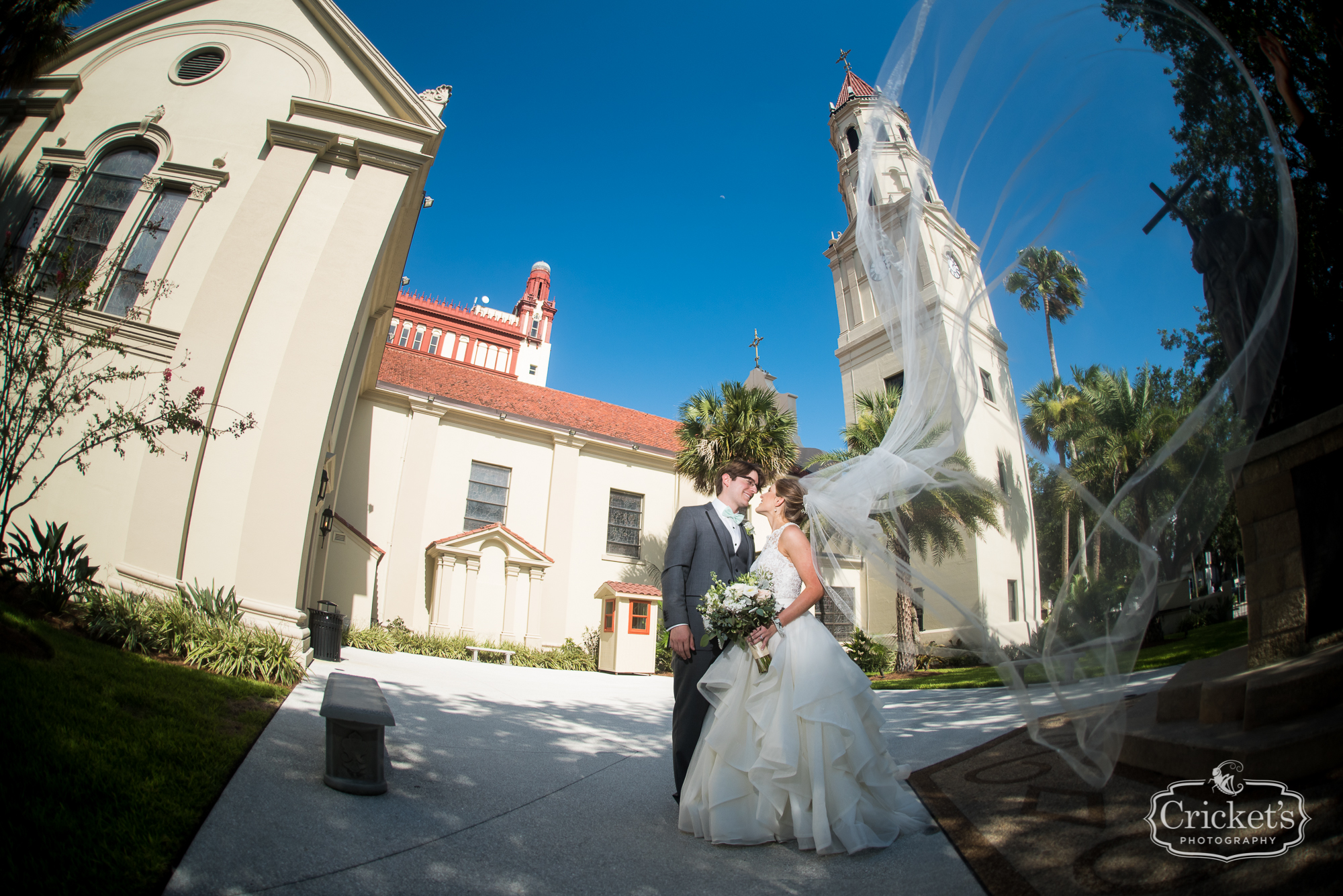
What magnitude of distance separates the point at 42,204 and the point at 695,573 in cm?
1324

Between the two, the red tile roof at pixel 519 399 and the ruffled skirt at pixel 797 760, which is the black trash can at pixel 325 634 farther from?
the red tile roof at pixel 519 399

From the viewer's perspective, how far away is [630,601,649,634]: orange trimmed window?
59.1 feet

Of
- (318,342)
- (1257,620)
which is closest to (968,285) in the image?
(1257,620)

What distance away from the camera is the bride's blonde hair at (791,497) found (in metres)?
4.05

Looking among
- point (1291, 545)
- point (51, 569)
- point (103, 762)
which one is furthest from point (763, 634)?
point (51, 569)

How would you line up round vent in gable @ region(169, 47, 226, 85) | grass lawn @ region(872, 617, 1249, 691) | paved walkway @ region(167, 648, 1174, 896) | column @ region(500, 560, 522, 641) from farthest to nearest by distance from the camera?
1. column @ region(500, 560, 522, 641)
2. round vent in gable @ region(169, 47, 226, 85)
3. paved walkway @ region(167, 648, 1174, 896)
4. grass lawn @ region(872, 617, 1249, 691)

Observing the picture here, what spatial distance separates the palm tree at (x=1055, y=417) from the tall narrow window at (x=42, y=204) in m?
14.0

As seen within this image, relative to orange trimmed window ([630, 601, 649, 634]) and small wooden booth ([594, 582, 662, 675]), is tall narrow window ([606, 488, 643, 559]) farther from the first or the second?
orange trimmed window ([630, 601, 649, 634])

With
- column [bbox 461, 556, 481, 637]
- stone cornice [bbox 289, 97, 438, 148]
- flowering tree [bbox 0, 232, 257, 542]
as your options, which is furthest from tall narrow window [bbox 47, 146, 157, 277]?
column [bbox 461, 556, 481, 637]

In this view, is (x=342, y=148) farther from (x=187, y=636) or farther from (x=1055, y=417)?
(x=1055, y=417)

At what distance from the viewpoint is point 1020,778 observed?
3.68 m

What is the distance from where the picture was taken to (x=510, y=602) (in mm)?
18234

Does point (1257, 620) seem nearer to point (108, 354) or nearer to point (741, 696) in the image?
point (741, 696)

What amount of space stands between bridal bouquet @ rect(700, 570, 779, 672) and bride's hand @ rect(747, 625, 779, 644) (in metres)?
0.02
